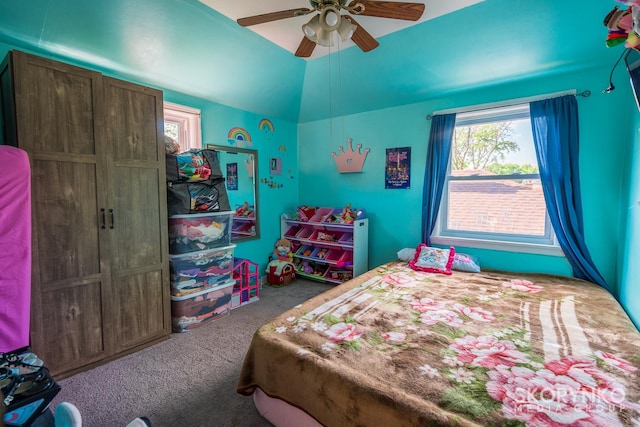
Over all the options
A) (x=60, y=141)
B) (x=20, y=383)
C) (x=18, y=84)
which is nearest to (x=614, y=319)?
(x=20, y=383)

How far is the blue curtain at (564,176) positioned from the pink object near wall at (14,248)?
4.03m

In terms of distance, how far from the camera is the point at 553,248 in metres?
2.68

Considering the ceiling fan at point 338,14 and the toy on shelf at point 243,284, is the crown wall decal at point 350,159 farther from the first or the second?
the ceiling fan at point 338,14

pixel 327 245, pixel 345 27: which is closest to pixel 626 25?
pixel 345 27

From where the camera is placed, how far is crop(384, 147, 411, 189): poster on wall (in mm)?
3482

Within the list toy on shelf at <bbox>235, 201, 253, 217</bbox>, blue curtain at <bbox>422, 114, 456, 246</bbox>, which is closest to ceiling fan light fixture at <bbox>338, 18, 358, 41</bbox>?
blue curtain at <bbox>422, 114, 456, 246</bbox>

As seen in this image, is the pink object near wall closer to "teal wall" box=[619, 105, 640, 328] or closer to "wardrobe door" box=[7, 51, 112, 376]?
"wardrobe door" box=[7, 51, 112, 376]

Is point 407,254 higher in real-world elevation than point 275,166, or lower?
lower

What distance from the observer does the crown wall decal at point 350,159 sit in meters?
3.84

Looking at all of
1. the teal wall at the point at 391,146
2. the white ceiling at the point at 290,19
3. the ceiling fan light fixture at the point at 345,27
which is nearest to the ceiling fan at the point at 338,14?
the ceiling fan light fixture at the point at 345,27

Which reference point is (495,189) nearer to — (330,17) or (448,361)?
(448,361)

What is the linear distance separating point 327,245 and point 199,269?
172 centimetres

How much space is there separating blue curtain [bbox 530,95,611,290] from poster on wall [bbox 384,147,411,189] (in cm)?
129

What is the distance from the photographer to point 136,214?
7.47 ft
